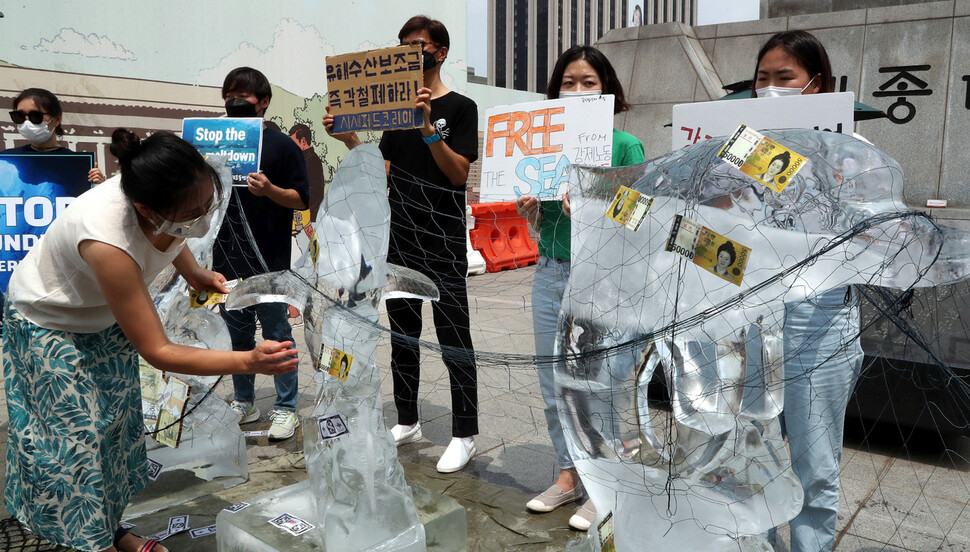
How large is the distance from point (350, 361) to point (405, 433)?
48.8 inches

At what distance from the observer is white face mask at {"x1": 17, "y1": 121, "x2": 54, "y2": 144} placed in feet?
11.8

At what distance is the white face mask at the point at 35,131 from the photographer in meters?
3.61

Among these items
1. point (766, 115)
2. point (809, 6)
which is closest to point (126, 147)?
point (766, 115)

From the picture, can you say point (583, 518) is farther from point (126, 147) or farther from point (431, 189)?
point (126, 147)

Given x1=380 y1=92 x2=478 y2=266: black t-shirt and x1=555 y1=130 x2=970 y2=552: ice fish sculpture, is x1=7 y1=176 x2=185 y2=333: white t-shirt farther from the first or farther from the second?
x1=555 y1=130 x2=970 y2=552: ice fish sculpture

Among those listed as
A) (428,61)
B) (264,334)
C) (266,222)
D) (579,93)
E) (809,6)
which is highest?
(809,6)

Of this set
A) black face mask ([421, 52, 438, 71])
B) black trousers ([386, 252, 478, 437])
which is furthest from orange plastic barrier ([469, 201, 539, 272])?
black face mask ([421, 52, 438, 71])

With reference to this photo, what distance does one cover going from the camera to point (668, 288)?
5.96 ft

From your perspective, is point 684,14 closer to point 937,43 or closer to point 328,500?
point 937,43

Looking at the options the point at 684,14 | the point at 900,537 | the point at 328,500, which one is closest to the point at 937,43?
the point at 900,537

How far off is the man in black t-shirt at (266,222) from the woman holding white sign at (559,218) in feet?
4.21

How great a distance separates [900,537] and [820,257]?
140 cm

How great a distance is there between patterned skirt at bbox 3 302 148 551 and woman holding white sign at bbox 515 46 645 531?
4.50 feet

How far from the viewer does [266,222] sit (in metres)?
3.34
